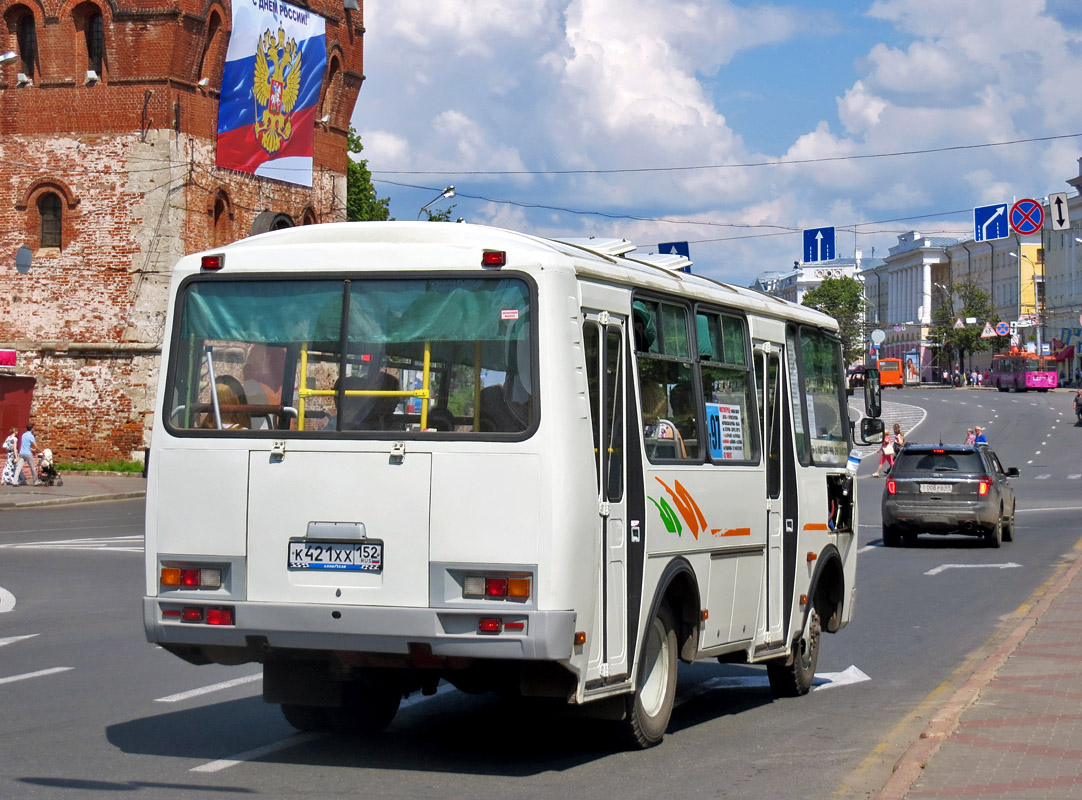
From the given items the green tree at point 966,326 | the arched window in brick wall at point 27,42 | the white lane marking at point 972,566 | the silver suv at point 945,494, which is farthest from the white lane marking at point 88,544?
the green tree at point 966,326

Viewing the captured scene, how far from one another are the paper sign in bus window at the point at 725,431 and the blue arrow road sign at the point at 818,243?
38.6m

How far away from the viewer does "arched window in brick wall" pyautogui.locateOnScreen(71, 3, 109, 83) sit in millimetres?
42406

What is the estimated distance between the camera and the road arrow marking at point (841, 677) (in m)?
11.0

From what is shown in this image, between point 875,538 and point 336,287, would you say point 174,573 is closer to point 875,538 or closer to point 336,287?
point 336,287

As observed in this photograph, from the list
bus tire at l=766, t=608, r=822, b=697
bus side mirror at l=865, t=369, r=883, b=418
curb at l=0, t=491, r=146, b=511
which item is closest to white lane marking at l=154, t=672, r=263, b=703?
bus tire at l=766, t=608, r=822, b=697

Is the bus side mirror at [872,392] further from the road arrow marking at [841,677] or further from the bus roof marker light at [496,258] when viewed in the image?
the bus roof marker light at [496,258]

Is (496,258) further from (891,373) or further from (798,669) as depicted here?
(891,373)

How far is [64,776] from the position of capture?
723 cm

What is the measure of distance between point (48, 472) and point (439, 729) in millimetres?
32779

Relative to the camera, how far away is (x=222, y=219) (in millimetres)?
44281

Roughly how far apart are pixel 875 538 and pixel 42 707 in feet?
65.1

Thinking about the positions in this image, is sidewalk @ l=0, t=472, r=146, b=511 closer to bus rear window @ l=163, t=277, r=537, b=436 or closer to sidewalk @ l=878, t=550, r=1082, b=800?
sidewalk @ l=878, t=550, r=1082, b=800

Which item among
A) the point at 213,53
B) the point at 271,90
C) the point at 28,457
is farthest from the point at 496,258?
the point at 271,90

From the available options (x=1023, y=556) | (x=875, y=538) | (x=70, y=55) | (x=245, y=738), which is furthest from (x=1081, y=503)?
(x=245, y=738)
